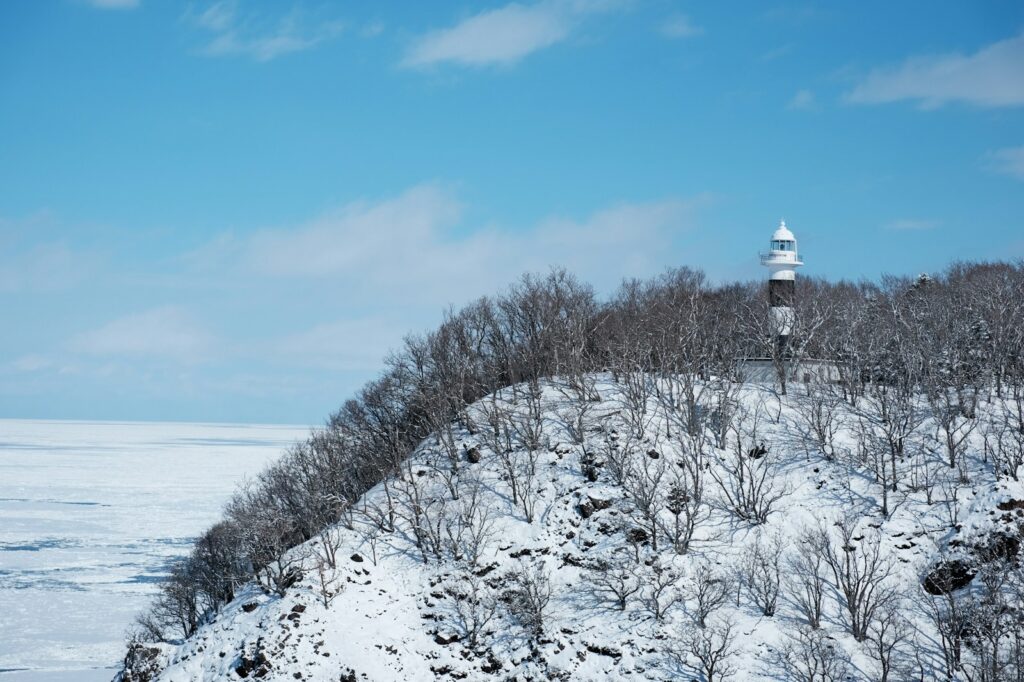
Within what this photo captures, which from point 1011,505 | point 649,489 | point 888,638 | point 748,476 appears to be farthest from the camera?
point 748,476

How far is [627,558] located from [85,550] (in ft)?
242

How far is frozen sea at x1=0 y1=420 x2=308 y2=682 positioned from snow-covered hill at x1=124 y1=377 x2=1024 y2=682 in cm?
2535

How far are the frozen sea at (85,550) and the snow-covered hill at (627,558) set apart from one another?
2535 centimetres

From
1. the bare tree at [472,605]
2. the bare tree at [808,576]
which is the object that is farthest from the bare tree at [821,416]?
the bare tree at [472,605]

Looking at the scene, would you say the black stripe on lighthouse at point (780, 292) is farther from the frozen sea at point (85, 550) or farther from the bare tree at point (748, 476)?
the frozen sea at point (85, 550)

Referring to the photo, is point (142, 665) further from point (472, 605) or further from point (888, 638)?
point (888, 638)

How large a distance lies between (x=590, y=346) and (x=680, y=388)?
13.9 metres

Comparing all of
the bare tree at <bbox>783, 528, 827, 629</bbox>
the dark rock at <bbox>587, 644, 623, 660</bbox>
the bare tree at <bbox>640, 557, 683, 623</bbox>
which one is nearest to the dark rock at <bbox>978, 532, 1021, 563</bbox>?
the bare tree at <bbox>783, 528, 827, 629</bbox>

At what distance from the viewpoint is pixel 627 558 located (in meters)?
50.3

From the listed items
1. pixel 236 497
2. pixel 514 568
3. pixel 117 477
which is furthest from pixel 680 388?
pixel 117 477

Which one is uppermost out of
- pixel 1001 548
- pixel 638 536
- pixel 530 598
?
pixel 638 536

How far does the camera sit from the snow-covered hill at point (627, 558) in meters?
44.9

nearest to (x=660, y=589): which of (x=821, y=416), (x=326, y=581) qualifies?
(x=326, y=581)

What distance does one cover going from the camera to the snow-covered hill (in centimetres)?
4494
